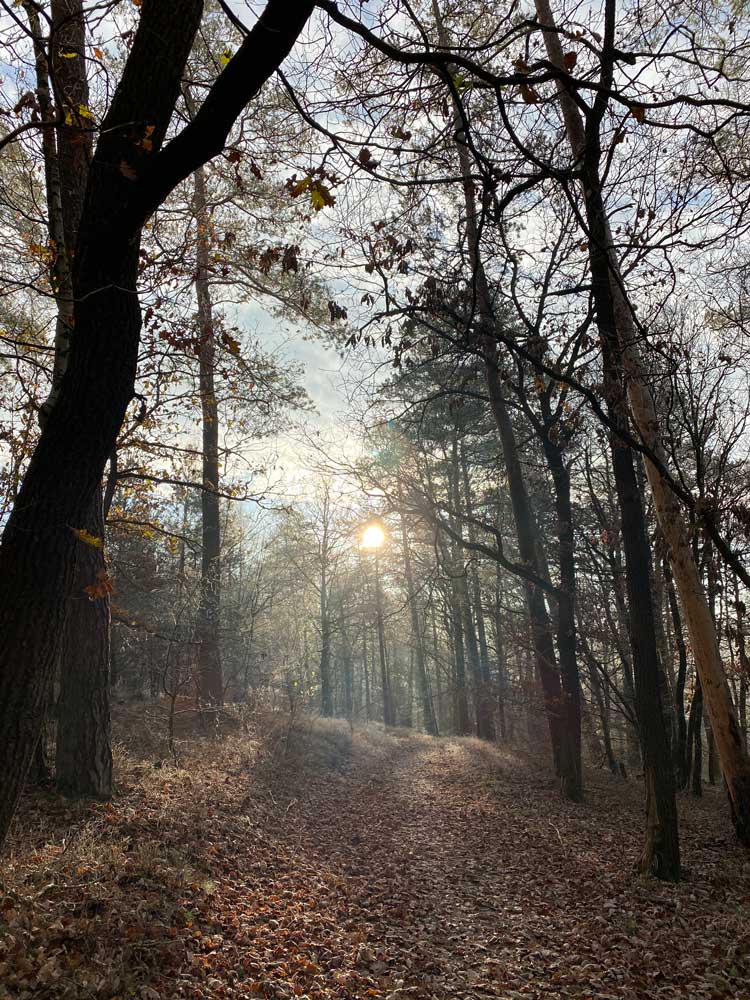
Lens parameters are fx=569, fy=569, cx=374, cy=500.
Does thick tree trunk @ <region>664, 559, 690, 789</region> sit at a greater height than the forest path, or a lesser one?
greater

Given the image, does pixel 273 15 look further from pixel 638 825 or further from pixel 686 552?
pixel 638 825

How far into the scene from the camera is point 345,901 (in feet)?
18.7

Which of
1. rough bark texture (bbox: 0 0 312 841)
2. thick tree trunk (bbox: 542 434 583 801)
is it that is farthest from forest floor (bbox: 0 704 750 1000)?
rough bark texture (bbox: 0 0 312 841)

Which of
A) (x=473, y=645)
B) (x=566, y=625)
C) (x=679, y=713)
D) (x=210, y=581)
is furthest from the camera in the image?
(x=473, y=645)

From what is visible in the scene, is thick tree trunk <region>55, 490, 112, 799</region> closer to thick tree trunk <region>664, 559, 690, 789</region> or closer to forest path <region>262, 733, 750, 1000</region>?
forest path <region>262, 733, 750, 1000</region>

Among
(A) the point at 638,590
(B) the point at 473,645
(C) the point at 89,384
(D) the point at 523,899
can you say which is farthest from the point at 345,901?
(B) the point at 473,645

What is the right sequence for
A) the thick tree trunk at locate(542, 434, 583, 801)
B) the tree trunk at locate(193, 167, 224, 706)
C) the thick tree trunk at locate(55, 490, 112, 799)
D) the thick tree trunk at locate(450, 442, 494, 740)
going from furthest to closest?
the thick tree trunk at locate(450, 442, 494, 740) → the tree trunk at locate(193, 167, 224, 706) → the thick tree trunk at locate(542, 434, 583, 801) → the thick tree trunk at locate(55, 490, 112, 799)

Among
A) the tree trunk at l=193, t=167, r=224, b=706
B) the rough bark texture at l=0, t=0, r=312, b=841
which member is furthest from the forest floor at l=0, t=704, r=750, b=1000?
the tree trunk at l=193, t=167, r=224, b=706

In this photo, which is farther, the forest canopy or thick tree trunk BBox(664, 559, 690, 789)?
thick tree trunk BBox(664, 559, 690, 789)

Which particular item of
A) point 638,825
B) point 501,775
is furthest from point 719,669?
point 501,775

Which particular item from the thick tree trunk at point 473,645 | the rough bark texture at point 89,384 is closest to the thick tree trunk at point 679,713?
the thick tree trunk at point 473,645

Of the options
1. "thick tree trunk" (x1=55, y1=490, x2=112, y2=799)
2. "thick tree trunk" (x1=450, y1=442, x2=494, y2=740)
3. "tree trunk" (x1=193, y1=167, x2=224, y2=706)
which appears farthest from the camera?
"thick tree trunk" (x1=450, y1=442, x2=494, y2=740)

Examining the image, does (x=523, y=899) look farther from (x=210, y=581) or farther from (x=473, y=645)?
Result: (x=473, y=645)

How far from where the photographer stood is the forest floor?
12.9 feet
